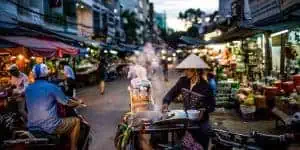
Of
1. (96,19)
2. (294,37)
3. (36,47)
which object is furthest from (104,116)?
(96,19)

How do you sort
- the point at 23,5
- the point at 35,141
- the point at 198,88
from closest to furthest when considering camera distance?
the point at 35,141, the point at 198,88, the point at 23,5

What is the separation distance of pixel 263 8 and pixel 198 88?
801 inches

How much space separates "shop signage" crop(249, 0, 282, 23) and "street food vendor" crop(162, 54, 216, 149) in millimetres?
15013

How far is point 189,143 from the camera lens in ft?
22.8

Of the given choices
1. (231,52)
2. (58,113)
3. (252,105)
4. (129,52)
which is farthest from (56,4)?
(129,52)

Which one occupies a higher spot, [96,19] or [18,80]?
[96,19]

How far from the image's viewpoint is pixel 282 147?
21.0 ft

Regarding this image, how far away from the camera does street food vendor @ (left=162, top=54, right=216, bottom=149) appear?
713cm

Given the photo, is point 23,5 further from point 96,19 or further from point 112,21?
point 112,21

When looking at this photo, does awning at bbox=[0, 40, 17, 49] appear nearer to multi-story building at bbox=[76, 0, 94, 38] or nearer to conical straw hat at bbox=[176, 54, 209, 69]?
conical straw hat at bbox=[176, 54, 209, 69]

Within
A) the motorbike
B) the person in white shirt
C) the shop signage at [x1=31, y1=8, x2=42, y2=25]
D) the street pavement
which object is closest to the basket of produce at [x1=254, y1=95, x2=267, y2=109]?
the street pavement

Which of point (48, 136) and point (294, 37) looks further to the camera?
point (294, 37)

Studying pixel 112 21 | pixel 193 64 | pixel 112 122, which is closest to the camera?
pixel 193 64

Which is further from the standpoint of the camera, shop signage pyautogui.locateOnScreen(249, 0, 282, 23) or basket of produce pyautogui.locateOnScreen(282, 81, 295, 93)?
shop signage pyautogui.locateOnScreen(249, 0, 282, 23)
